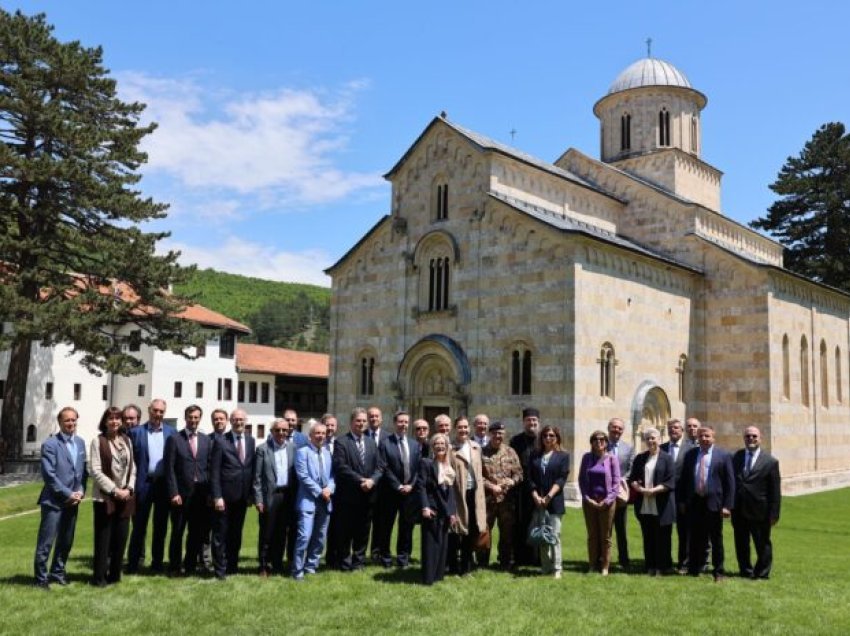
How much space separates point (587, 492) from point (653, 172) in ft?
72.0

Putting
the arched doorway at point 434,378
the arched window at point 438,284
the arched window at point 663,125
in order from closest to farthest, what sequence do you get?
the arched doorway at point 434,378, the arched window at point 438,284, the arched window at point 663,125

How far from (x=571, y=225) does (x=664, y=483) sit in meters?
14.2

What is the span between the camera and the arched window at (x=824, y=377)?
2644 cm

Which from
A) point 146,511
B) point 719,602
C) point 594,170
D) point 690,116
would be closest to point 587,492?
point 719,602

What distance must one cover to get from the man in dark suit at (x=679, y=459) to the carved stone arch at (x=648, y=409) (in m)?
10.8

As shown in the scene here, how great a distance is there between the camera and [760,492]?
9539 millimetres

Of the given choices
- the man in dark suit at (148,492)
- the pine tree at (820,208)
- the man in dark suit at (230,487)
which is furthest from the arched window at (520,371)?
the pine tree at (820,208)

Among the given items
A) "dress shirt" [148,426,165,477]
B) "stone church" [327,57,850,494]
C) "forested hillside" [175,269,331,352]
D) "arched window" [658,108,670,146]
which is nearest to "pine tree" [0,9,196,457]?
"stone church" [327,57,850,494]

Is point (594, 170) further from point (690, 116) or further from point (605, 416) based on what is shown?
point (605, 416)

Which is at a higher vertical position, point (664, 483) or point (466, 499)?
point (664, 483)

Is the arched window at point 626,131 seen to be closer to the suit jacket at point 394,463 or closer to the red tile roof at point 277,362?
the suit jacket at point 394,463

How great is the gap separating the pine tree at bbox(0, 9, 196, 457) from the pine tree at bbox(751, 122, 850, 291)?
1280 inches

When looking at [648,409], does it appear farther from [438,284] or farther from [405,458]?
[405,458]

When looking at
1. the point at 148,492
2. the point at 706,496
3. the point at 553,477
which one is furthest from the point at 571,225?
the point at 148,492
